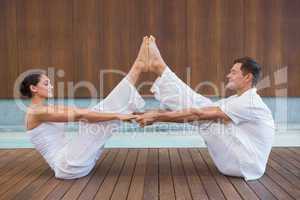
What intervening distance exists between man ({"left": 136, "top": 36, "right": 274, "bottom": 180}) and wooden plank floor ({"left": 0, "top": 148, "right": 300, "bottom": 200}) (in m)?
0.15

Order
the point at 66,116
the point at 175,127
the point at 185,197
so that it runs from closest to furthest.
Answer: the point at 185,197
the point at 66,116
the point at 175,127

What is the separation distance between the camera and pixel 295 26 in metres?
5.72

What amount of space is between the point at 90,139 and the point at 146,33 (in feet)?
9.32

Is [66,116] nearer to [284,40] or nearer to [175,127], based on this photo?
[175,127]

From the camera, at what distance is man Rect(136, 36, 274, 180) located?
323 cm

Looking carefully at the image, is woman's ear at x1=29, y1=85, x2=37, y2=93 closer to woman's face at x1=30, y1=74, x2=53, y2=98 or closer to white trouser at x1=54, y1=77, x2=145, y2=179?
woman's face at x1=30, y1=74, x2=53, y2=98

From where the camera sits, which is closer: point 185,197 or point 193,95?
point 185,197

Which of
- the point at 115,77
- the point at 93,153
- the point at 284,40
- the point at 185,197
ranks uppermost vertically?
the point at 284,40

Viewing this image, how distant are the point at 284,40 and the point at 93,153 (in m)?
3.72

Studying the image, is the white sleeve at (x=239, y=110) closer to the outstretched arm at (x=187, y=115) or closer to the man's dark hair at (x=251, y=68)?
the outstretched arm at (x=187, y=115)

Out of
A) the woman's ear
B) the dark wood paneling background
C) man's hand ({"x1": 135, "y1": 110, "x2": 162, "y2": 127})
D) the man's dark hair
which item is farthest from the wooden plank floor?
the dark wood paneling background

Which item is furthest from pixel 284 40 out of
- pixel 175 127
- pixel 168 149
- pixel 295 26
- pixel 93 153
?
pixel 93 153

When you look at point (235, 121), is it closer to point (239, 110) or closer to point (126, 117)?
point (239, 110)

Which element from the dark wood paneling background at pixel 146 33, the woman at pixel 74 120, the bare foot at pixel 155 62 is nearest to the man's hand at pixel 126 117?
the woman at pixel 74 120
